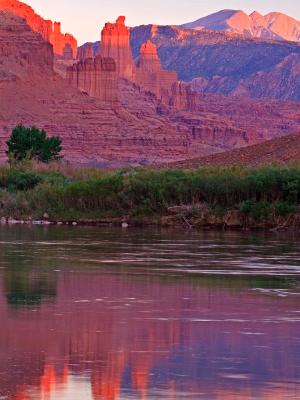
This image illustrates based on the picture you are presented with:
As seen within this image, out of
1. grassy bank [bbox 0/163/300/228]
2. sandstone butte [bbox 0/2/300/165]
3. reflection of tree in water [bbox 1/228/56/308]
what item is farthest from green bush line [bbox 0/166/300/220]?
sandstone butte [bbox 0/2/300/165]

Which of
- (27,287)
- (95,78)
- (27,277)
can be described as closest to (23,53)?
(95,78)

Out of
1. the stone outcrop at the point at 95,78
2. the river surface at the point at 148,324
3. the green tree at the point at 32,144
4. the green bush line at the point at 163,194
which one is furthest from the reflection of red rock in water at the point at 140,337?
the stone outcrop at the point at 95,78

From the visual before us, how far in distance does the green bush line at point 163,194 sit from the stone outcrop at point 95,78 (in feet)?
401

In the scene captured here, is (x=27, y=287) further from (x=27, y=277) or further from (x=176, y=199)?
(x=176, y=199)

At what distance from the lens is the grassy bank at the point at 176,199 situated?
32.7m

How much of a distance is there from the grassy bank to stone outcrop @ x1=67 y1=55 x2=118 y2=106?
122310mm

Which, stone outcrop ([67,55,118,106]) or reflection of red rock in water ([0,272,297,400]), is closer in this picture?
reflection of red rock in water ([0,272,297,400])

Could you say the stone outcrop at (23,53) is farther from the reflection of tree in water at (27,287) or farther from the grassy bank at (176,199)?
the reflection of tree in water at (27,287)

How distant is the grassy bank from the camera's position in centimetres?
3272

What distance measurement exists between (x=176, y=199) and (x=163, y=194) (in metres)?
0.38

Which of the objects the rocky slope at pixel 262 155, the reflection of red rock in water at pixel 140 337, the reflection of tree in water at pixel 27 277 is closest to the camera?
the reflection of red rock in water at pixel 140 337

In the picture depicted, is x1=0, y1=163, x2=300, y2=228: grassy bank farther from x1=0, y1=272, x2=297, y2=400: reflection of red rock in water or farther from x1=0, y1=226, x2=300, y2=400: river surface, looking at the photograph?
x1=0, y1=272, x2=297, y2=400: reflection of red rock in water

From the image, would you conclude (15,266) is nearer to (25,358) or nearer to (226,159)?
(25,358)

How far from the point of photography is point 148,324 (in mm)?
13422
